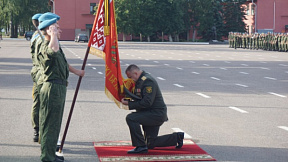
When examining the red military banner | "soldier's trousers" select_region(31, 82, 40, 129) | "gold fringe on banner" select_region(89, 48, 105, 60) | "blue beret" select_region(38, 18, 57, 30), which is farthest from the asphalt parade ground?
"blue beret" select_region(38, 18, 57, 30)

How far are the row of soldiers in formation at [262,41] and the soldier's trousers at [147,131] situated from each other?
132ft

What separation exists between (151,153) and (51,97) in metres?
1.78

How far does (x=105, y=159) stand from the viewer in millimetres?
7117

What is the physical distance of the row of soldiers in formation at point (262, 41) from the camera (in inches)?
1879

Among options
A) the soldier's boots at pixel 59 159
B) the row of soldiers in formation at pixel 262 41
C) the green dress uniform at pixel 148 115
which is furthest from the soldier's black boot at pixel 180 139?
the row of soldiers in formation at pixel 262 41

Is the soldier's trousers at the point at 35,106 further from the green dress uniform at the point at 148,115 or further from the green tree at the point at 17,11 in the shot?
the green tree at the point at 17,11

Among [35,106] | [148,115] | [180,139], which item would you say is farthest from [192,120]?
[35,106]

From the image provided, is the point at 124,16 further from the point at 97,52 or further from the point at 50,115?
the point at 50,115

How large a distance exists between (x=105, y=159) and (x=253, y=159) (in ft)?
6.31

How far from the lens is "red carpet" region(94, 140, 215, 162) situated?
7.18m

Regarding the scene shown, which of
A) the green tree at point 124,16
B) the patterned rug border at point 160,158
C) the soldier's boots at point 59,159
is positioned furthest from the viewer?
the green tree at point 124,16

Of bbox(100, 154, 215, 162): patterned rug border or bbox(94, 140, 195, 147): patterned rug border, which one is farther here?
bbox(94, 140, 195, 147): patterned rug border

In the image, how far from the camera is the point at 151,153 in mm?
7613

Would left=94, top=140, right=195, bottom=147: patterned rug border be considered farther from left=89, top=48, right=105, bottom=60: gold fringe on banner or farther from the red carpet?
left=89, top=48, right=105, bottom=60: gold fringe on banner
